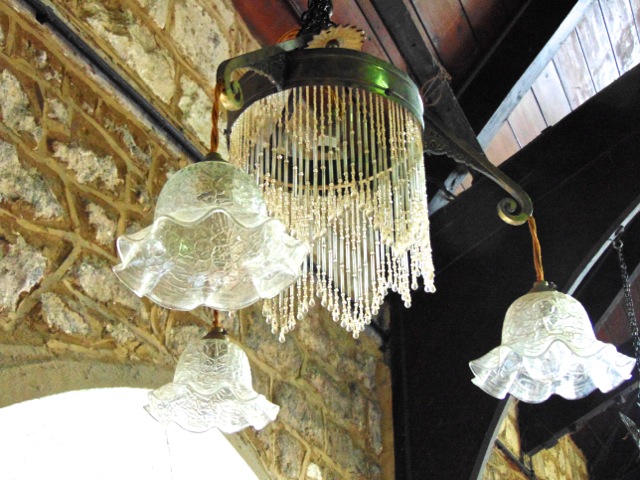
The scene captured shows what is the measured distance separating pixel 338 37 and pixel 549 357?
0.84 meters

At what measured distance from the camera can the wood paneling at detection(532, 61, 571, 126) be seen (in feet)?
12.9

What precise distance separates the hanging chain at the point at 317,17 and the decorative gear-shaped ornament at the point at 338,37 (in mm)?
35

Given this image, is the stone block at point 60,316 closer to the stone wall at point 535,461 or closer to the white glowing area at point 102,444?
the white glowing area at point 102,444

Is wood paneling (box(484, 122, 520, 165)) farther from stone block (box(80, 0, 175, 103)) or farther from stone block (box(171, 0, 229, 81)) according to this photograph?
stone block (box(80, 0, 175, 103))

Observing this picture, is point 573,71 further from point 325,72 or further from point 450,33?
point 325,72

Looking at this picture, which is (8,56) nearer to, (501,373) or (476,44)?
(501,373)

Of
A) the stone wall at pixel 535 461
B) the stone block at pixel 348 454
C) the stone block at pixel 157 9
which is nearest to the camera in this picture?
the stone block at pixel 157 9

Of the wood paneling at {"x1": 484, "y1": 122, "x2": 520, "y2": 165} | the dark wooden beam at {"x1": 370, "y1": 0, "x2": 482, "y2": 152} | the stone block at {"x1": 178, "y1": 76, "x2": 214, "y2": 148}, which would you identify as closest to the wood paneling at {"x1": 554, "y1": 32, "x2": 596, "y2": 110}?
the wood paneling at {"x1": 484, "y1": 122, "x2": 520, "y2": 165}

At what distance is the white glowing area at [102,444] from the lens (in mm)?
1871

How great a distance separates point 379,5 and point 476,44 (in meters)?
0.97

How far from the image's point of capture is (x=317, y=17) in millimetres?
2041

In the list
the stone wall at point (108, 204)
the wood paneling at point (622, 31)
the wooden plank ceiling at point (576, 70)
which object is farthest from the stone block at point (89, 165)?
the wood paneling at point (622, 31)

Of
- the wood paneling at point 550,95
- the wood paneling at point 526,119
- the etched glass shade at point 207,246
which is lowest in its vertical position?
the etched glass shade at point 207,246

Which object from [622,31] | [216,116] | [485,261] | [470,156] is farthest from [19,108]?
[622,31]
